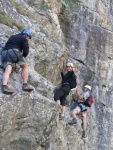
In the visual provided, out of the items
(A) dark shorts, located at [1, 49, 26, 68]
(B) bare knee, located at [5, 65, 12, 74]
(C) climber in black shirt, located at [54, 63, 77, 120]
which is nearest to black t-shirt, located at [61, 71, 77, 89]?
(C) climber in black shirt, located at [54, 63, 77, 120]

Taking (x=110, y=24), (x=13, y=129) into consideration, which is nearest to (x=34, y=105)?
(x=13, y=129)

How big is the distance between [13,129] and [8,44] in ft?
8.31

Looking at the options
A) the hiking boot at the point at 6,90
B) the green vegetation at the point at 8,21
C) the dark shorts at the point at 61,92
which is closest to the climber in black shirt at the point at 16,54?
the hiking boot at the point at 6,90

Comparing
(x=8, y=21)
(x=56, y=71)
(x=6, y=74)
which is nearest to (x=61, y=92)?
(x=56, y=71)

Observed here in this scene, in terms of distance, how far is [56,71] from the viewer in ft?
45.8

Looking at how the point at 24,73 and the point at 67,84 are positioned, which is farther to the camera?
the point at 67,84

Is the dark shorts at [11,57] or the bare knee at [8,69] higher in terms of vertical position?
the dark shorts at [11,57]

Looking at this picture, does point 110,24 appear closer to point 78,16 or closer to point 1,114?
point 78,16

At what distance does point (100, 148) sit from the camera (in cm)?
1727

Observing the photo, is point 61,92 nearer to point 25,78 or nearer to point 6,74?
point 25,78

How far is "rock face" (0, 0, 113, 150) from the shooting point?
8.45 metres

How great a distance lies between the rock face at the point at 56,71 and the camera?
845cm

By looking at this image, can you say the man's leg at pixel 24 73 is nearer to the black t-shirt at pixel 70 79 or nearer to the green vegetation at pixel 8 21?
the black t-shirt at pixel 70 79

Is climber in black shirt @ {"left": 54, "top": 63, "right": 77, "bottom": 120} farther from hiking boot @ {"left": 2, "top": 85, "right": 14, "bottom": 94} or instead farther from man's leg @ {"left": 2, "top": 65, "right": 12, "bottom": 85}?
hiking boot @ {"left": 2, "top": 85, "right": 14, "bottom": 94}
